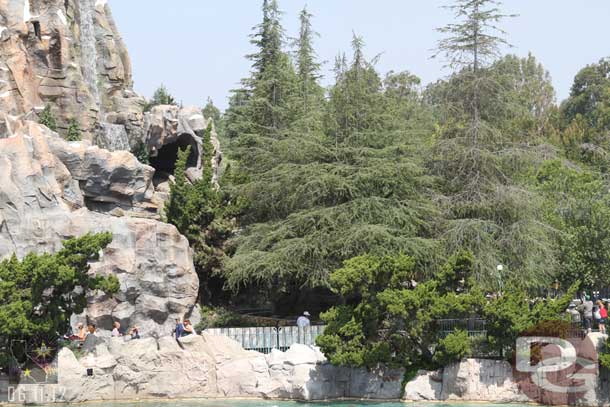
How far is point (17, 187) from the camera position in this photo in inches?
976

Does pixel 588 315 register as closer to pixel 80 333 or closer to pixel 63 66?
pixel 80 333

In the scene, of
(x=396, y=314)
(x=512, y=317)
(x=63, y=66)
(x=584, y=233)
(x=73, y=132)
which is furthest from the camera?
(x=63, y=66)

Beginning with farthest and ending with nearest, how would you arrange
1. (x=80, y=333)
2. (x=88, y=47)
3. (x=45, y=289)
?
(x=88, y=47) < (x=80, y=333) < (x=45, y=289)

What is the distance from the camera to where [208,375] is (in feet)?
73.6

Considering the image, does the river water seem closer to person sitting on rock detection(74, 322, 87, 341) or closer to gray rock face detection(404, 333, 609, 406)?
gray rock face detection(404, 333, 609, 406)

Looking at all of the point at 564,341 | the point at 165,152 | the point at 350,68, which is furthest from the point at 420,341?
the point at 165,152

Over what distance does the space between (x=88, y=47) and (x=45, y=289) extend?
18.9 m

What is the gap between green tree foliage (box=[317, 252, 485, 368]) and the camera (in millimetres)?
21188

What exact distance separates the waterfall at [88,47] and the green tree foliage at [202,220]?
8.93 meters

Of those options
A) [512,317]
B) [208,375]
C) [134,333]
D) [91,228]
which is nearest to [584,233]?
[512,317]

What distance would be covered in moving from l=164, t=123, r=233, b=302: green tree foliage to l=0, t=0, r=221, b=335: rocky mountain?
38.4 inches

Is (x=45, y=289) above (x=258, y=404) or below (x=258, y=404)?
above

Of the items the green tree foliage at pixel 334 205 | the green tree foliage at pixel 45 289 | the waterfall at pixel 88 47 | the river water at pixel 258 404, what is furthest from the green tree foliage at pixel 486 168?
the waterfall at pixel 88 47

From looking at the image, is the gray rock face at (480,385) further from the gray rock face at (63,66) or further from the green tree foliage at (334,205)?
the gray rock face at (63,66)
